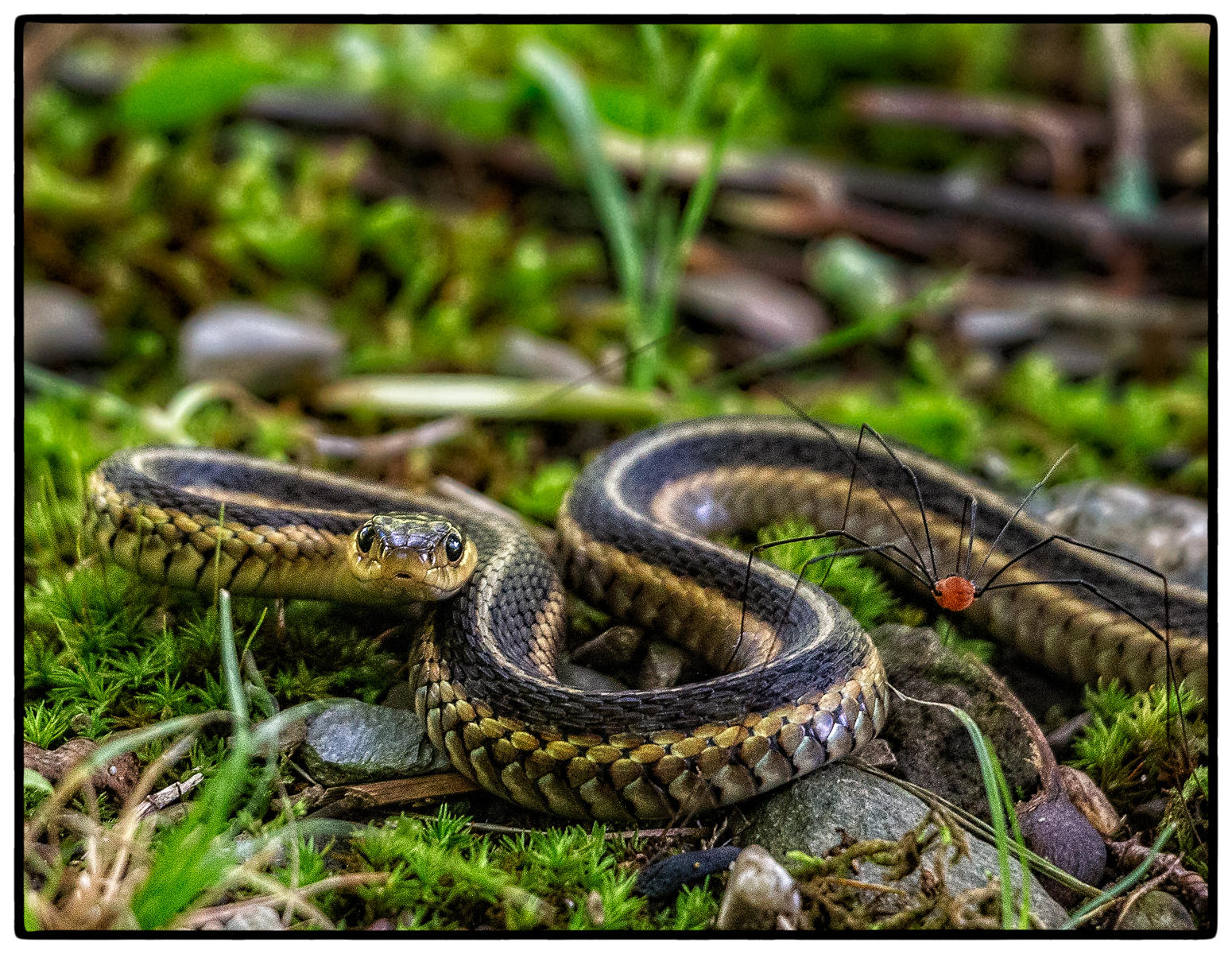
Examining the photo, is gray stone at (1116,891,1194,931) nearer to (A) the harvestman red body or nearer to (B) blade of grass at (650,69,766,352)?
(A) the harvestman red body

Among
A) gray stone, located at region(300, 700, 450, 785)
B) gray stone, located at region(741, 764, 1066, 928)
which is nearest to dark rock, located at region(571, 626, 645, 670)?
gray stone, located at region(300, 700, 450, 785)

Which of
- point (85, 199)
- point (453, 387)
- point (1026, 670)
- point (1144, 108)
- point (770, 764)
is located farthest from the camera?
point (1144, 108)

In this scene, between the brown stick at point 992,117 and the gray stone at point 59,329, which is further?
the brown stick at point 992,117

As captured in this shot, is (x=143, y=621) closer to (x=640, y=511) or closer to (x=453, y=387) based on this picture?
(x=640, y=511)

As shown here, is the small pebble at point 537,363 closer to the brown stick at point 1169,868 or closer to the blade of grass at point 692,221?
the blade of grass at point 692,221

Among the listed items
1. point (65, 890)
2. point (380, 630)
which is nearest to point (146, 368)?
point (380, 630)

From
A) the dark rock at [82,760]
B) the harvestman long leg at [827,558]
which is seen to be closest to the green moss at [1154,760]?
the harvestman long leg at [827,558]

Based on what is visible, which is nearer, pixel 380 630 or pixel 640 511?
pixel 380 630
